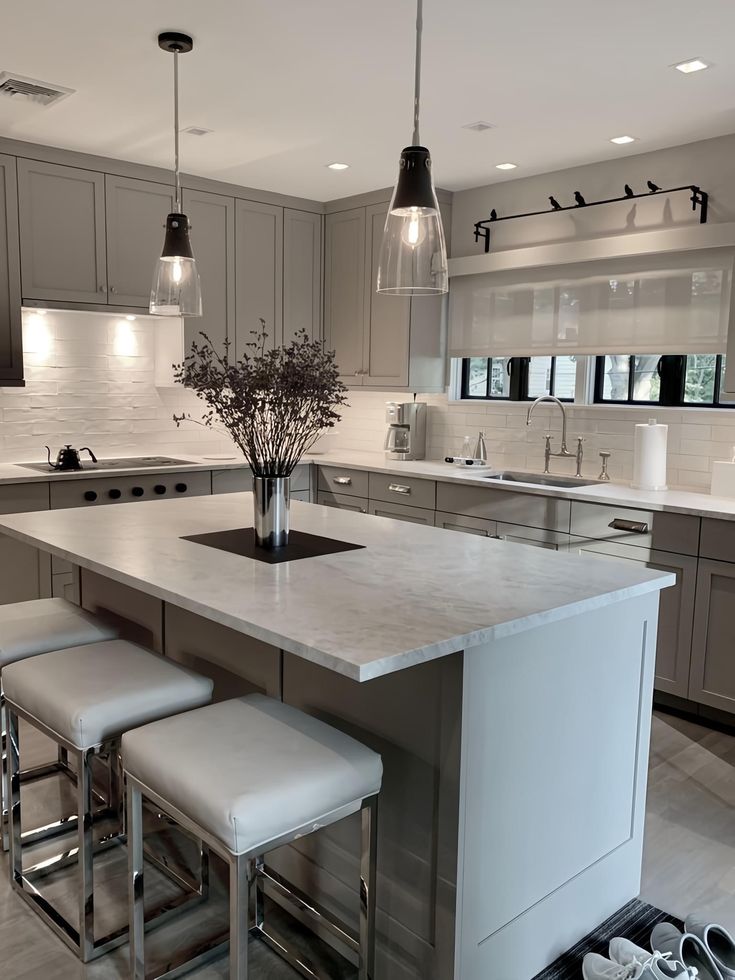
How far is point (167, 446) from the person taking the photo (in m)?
5.43

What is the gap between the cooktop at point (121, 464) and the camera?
4.47 m

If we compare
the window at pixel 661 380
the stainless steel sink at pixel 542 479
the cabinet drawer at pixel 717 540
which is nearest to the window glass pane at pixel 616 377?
the window at pixel 661 380

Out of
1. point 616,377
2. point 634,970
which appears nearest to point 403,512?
point 616,377

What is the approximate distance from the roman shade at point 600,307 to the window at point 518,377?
18cm

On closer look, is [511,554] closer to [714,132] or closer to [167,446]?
[714,132]

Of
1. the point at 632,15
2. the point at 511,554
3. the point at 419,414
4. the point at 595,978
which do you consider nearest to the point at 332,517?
the point at 511,554

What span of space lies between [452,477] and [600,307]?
1.19 meters

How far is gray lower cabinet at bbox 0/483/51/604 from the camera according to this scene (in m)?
4.12

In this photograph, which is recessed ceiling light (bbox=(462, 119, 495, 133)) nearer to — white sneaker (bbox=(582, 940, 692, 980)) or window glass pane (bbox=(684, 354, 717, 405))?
window glass pane (bbox=(684, 354, 717, 405))

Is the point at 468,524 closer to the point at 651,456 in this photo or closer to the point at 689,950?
the point at 651,456

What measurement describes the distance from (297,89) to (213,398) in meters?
1.71

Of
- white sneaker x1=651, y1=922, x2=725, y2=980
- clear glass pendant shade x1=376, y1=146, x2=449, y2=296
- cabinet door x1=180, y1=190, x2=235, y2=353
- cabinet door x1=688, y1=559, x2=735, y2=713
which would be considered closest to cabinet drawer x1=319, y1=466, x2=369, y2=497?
cabinet door x1=180, y1=190, x2=235, y2=353

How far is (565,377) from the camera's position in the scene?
15.8 ft

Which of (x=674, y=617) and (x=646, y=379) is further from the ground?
(x=646, y=379)
